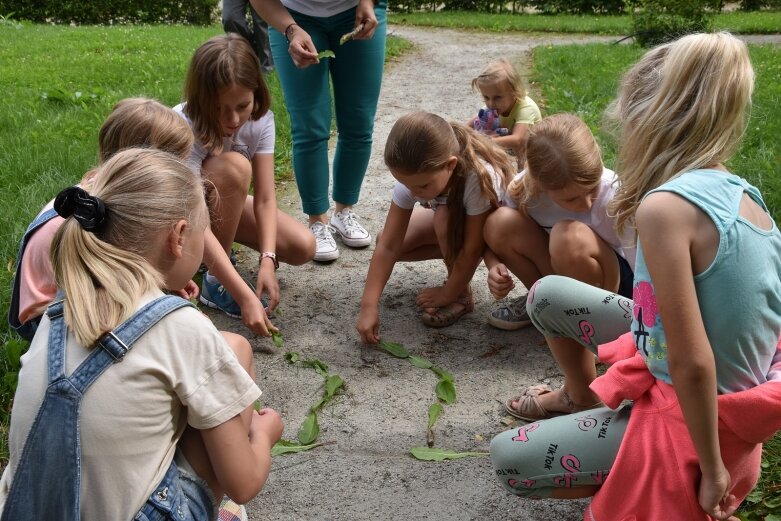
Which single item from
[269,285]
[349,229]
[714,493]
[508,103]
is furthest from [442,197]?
[508,103]

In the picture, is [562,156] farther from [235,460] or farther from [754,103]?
[754,103]

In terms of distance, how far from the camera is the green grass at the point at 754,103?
224 cm

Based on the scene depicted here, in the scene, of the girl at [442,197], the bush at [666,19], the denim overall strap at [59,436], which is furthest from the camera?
the bush at [666,19]

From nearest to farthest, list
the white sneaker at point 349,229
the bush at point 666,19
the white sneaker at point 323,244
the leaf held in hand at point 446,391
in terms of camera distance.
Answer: the leaf held in hand at point 446,391 < the white sneaker at point 323,244 < the white sneaker at point 349,229 < the bush at point 666,19

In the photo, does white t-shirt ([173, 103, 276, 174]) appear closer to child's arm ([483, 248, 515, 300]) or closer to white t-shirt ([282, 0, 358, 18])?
white t-shirt ([282, 0, 358, 18])

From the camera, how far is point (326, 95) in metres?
3.68

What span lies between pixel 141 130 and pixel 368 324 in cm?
106

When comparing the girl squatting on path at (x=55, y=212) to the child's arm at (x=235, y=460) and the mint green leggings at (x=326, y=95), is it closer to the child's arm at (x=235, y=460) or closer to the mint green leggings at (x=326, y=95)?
the child's arm at (x=235, y=460)

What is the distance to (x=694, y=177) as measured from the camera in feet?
5.57

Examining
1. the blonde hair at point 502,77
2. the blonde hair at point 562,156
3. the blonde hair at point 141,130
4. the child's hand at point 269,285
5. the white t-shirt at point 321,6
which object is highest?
the white t-shirt at point 321,6

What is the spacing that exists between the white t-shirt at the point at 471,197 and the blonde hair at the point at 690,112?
116 cm

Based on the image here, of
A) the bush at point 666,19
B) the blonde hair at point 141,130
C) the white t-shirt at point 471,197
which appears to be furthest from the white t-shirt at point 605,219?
the bush at point 666,19

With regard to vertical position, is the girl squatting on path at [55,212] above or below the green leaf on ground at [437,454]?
above

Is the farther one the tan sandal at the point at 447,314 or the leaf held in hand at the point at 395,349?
the tan sandal at the point at 447,314
